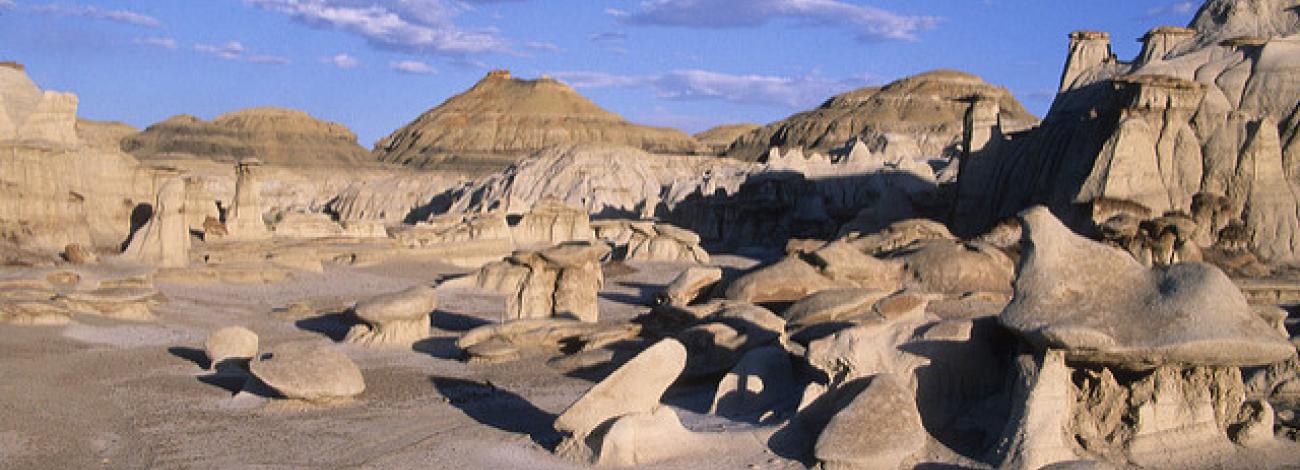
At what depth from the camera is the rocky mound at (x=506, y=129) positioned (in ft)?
377

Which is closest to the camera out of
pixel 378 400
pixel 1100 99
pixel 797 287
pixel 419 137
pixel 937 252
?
pixel 378 400

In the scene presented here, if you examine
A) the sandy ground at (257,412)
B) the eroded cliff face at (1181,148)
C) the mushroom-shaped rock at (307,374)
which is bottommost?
the sandy ground at (257,412)

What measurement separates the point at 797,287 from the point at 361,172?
254 ft

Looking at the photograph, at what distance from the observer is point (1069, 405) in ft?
28.1

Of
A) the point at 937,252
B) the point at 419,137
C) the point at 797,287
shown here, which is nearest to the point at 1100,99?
the point at 937,252

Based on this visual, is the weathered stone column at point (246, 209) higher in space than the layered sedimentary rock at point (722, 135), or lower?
lower

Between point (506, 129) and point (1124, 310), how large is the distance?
11216cm

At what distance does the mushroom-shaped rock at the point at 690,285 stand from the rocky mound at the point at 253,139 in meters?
83.6

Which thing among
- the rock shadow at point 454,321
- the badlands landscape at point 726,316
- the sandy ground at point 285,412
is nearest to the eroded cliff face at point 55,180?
the badlands landscape at point 726,316

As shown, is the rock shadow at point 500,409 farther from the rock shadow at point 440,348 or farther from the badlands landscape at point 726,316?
the rock shadow at point 440,348

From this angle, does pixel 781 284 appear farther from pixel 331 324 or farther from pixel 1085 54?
pixel 1085 54

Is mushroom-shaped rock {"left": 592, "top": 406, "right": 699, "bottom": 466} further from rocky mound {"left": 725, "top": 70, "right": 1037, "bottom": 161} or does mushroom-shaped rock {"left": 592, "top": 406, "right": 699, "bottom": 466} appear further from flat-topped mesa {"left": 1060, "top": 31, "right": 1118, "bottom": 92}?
rocky mound {"left": 725, "top": 70, "right": 1037, "bottom": 161}

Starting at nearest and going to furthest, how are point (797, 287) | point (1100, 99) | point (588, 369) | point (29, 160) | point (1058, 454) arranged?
point (1058, 454) < point (588, 369) < point (797, 287) < point (29, 160) < point (1100, 99)

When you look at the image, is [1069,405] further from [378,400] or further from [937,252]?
[937,252]
